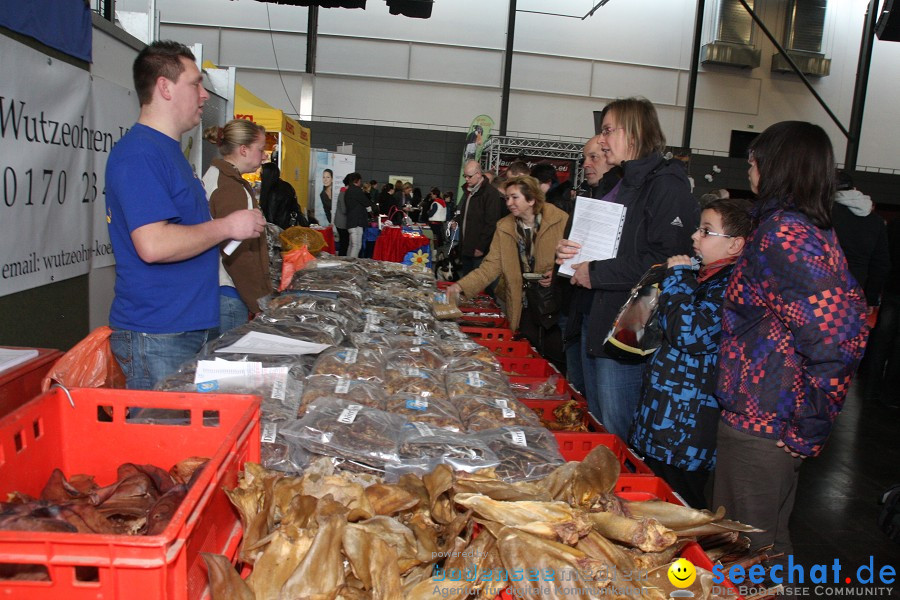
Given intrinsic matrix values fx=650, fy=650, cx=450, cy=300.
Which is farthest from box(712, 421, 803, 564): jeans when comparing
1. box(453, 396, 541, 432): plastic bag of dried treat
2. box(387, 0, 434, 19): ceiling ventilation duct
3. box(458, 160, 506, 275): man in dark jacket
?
box(387, 0, 434, 19): ceiling ventilation duct

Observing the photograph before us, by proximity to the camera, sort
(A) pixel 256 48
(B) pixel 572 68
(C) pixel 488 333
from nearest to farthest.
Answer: (C) pixel 488 333
(A) pixel 256 48
(B) pixel 572 68

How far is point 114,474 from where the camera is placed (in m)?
1.28

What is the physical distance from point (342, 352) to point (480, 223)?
431cm

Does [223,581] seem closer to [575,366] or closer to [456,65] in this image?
[575,366]

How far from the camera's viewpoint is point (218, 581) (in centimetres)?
92

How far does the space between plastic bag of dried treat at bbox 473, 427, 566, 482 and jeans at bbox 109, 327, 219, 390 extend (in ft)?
3.30

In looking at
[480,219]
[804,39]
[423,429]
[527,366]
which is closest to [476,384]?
[423,429]

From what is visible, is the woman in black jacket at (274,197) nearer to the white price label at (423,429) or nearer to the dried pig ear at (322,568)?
the white price label at (423,429)

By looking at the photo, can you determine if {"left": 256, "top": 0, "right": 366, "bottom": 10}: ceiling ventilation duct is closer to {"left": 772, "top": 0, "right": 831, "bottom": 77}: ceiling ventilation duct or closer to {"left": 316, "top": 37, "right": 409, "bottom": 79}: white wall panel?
{"left": 316, "top": 37, "right": 409, "bottom": 79}: white wall panel

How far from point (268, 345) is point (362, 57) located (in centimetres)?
1840

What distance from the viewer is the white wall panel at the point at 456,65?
19.0 meters

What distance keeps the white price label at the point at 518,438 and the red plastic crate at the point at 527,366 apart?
1.36m

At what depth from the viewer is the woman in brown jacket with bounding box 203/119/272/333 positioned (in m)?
3.07

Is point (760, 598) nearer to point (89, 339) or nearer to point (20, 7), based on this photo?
point (89, 339)
